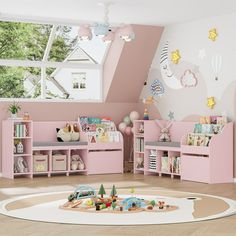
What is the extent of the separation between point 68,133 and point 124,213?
13.7ft

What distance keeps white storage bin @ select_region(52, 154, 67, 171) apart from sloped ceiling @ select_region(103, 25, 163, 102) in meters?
1.56

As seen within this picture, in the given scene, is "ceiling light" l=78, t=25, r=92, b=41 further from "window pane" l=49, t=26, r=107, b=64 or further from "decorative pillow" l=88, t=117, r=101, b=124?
"decorative pillow" l=88, t=117, r=101, b=124

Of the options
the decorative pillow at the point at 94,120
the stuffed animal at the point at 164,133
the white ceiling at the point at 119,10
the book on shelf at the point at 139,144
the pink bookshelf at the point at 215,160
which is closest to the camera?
the white ceiling at the point at 119,10

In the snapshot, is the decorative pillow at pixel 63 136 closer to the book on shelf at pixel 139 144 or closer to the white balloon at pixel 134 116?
the book on shelf at pixel 139 144

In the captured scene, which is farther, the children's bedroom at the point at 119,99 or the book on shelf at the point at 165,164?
→ the book on shelf at the point at 165,164

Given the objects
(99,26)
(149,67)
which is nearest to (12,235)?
(99,26)

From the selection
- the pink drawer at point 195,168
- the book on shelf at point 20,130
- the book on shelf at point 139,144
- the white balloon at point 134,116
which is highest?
the white balloon at point 134,116

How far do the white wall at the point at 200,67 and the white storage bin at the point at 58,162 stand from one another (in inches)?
77.1

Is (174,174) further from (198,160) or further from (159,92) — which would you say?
(159,92)

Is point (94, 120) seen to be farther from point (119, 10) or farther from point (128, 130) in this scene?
point (119, 10)

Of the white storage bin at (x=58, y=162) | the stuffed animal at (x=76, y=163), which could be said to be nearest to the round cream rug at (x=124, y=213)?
the white storage bin at (x=58, y=162)

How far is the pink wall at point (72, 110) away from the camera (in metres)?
10.3

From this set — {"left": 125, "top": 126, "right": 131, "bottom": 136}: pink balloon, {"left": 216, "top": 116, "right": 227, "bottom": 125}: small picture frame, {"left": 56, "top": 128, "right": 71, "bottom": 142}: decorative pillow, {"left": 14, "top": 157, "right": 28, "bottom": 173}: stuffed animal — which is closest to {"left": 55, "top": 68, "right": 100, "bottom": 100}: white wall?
{"left": 125, "top": 126, "right": 131, "bottom": 136}: pink balloon

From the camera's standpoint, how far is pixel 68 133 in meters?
10.3
